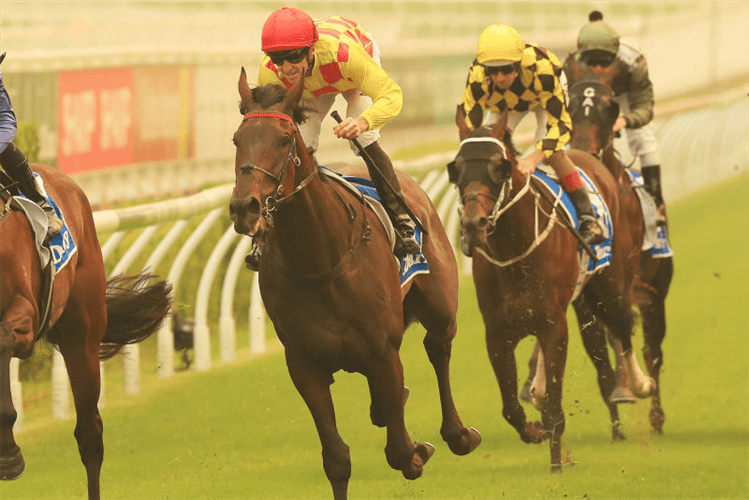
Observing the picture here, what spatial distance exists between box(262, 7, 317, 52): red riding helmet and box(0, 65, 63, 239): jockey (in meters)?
1.05

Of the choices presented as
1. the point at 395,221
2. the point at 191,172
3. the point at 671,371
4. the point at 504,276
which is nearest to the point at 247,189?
the point at 395,221

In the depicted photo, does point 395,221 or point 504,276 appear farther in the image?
point 504,276

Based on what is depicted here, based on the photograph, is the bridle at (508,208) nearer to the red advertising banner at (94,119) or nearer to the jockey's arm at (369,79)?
the jockey's arm at (369,79)

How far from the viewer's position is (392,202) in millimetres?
6180

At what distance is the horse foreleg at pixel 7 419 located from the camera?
514cm

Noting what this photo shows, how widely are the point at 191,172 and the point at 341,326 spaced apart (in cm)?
1387

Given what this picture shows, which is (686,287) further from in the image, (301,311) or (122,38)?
(122,38)

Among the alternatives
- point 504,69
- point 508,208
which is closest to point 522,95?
point 504,69

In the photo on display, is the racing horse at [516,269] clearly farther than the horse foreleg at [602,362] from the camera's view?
No

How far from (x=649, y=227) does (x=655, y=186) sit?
1.07 ft

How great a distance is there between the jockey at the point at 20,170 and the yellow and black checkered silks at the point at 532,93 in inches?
84.7

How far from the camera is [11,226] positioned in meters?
5.85

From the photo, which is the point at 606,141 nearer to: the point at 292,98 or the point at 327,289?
the point at 327,289

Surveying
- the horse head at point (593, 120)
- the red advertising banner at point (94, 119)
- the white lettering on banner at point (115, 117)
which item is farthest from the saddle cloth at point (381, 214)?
the white lettering on banner at point (115, 117)
